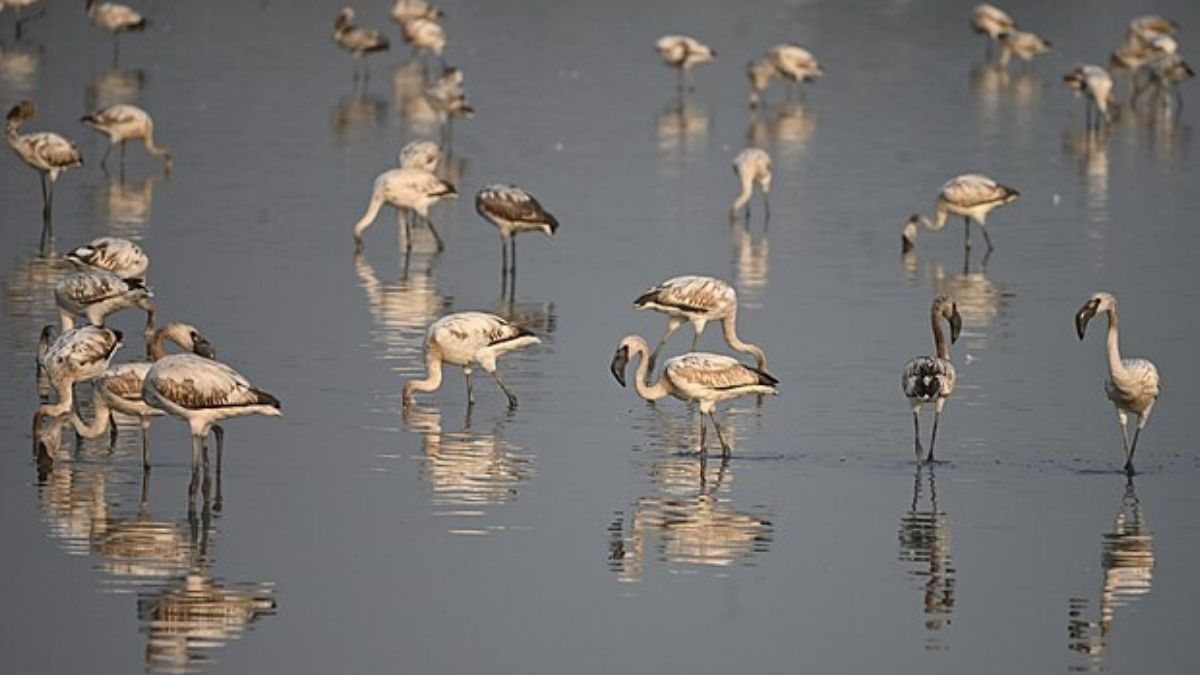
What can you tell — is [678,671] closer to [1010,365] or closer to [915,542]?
[915,542]

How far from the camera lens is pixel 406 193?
1024 inches

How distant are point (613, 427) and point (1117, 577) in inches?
187

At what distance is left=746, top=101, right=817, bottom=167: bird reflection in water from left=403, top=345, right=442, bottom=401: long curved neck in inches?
608

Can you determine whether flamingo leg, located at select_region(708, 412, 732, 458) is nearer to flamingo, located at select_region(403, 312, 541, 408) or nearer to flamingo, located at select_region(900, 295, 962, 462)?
flamingo, located at select_region(900, 295, 962, 462)

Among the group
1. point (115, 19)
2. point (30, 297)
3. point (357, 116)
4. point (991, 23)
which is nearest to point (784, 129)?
point (357, 116)

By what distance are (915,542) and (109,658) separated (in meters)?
4.79

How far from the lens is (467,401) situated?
19.2 metres

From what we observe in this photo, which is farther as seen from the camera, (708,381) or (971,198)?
(971,198)

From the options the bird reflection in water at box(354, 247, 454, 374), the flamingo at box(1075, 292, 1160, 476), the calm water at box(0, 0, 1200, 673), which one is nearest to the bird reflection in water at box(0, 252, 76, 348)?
the calm water at box(0, 0, 1200, 673)

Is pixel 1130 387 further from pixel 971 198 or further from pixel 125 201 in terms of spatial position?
pixel 125 201

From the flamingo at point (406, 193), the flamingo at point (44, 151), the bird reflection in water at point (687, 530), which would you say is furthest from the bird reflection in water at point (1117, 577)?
the flamingo at point (44, 151)

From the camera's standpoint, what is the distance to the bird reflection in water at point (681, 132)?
3403 cm

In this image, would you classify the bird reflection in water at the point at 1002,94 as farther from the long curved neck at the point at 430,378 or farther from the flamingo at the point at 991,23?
the long curved neck at the point at 430,378

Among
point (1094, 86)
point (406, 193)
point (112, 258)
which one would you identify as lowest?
point (112, 258)
